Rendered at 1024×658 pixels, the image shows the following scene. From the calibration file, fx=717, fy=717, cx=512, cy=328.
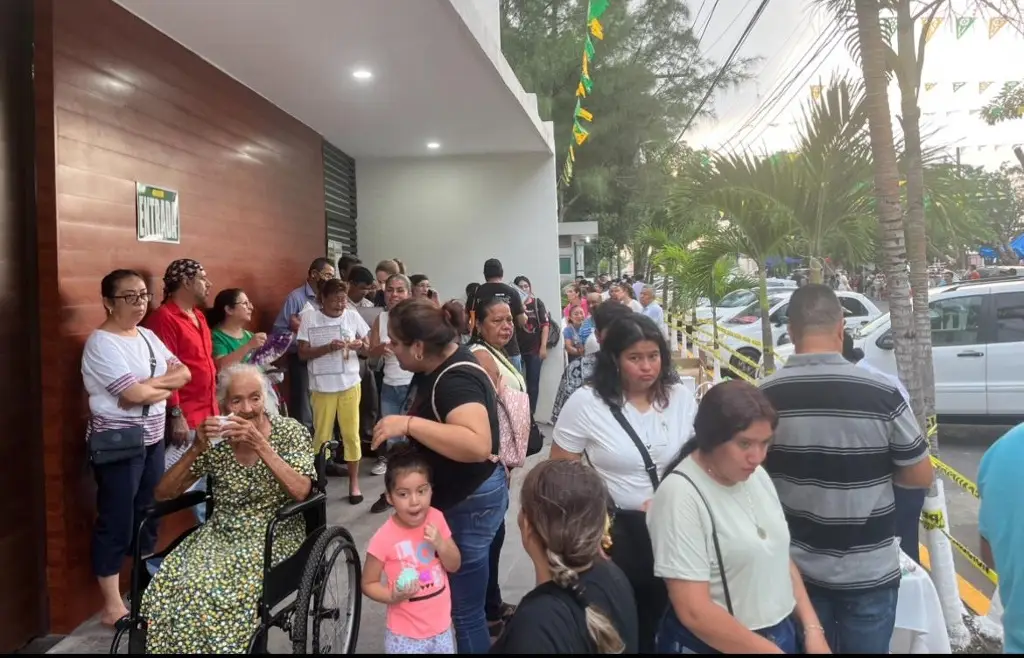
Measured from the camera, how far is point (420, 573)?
2.48 meters

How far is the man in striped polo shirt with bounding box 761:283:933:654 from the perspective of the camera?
224 centimetres

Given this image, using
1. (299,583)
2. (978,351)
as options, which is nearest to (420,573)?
(299,583)

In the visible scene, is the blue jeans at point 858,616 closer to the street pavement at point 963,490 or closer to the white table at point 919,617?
the white table at point 919,617

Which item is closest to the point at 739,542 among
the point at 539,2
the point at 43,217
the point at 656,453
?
the point at 656,453

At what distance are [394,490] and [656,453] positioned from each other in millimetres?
926

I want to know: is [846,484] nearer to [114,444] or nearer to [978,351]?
[114,444]

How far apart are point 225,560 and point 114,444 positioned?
1.09 m

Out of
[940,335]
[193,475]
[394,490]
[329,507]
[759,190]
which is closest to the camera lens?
[394,490]

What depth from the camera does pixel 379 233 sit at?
9102 mm

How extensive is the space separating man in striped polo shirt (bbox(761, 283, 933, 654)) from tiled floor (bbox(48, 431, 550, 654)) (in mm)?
2015

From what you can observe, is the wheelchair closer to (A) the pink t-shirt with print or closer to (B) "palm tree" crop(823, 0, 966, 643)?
(A) the pink t-shirt with print

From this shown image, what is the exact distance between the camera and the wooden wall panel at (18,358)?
331 centimetres

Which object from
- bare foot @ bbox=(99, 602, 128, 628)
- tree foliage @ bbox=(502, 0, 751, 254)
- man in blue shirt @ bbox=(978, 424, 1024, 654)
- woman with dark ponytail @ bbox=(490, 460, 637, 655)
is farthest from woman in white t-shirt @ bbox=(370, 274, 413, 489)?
tree foliage @ bbox=(502, 0, 751, 254)

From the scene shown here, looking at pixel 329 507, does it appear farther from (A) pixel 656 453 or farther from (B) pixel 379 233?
(B) pixel 379 233
